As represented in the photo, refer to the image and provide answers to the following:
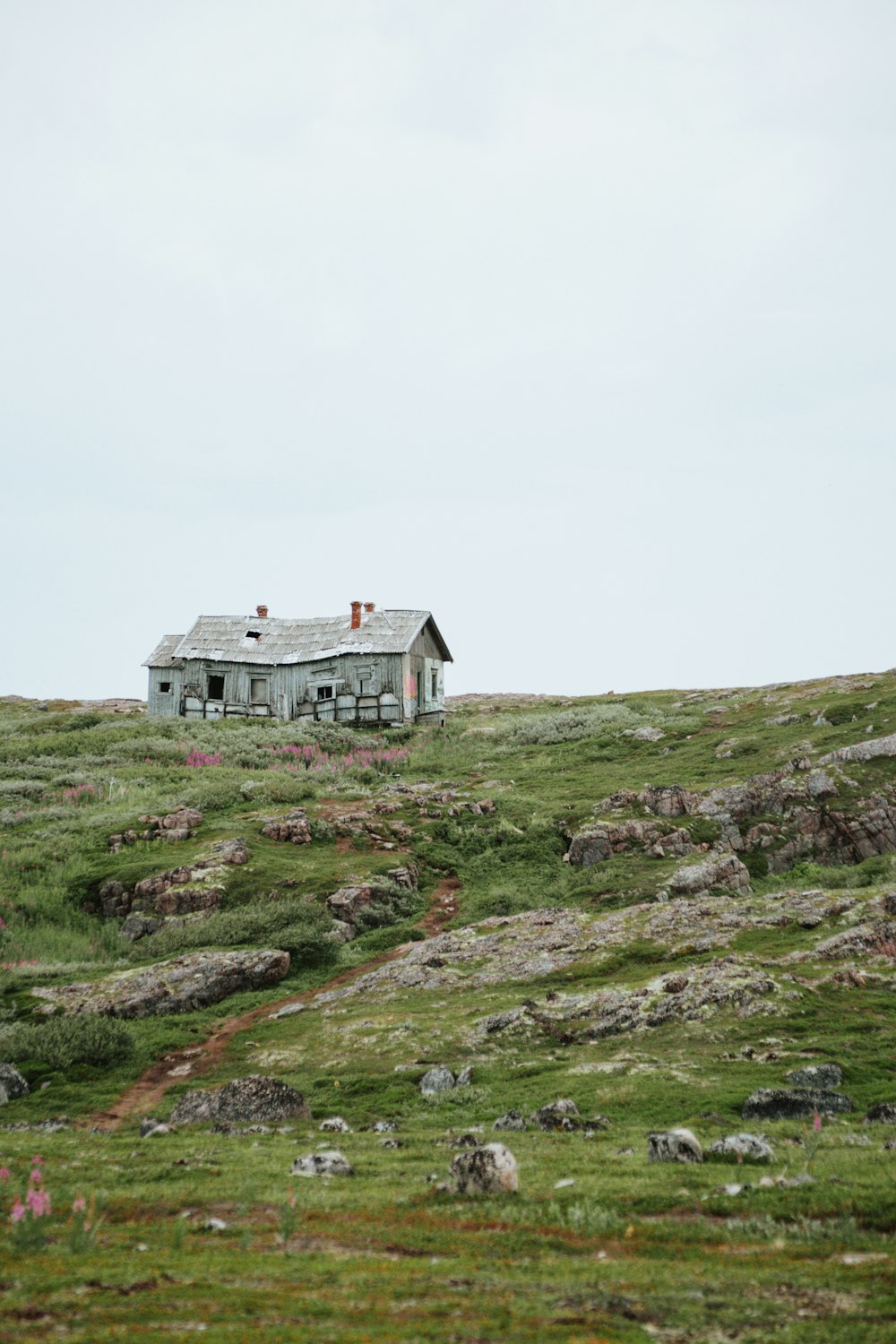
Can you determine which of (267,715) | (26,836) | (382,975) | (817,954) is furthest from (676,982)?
(267,715)

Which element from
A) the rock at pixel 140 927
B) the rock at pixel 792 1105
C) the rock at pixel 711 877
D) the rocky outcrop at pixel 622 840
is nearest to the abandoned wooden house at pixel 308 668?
the rocky outcrop at pixel 622 840

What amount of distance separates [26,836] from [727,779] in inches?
953

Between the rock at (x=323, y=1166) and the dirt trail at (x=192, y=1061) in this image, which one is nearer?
the rock at (x=323, y=1166)

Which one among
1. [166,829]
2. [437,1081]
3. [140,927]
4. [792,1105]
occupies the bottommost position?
[437,1081]

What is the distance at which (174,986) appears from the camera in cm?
2205

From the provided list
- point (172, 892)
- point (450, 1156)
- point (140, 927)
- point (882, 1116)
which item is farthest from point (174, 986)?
point (882, 1116)

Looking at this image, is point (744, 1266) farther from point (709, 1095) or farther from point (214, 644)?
point (214, 644)

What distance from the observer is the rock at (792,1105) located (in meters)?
12.4

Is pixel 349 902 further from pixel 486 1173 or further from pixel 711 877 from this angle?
pixel 486 1173

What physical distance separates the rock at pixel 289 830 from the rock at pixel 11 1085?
52.1 ft

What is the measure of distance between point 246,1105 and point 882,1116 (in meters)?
8.45

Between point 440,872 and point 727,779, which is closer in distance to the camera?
point 440,872

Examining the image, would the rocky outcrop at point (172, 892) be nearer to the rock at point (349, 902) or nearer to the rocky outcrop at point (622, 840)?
the rock at point (349, 902)

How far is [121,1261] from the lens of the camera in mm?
6758
